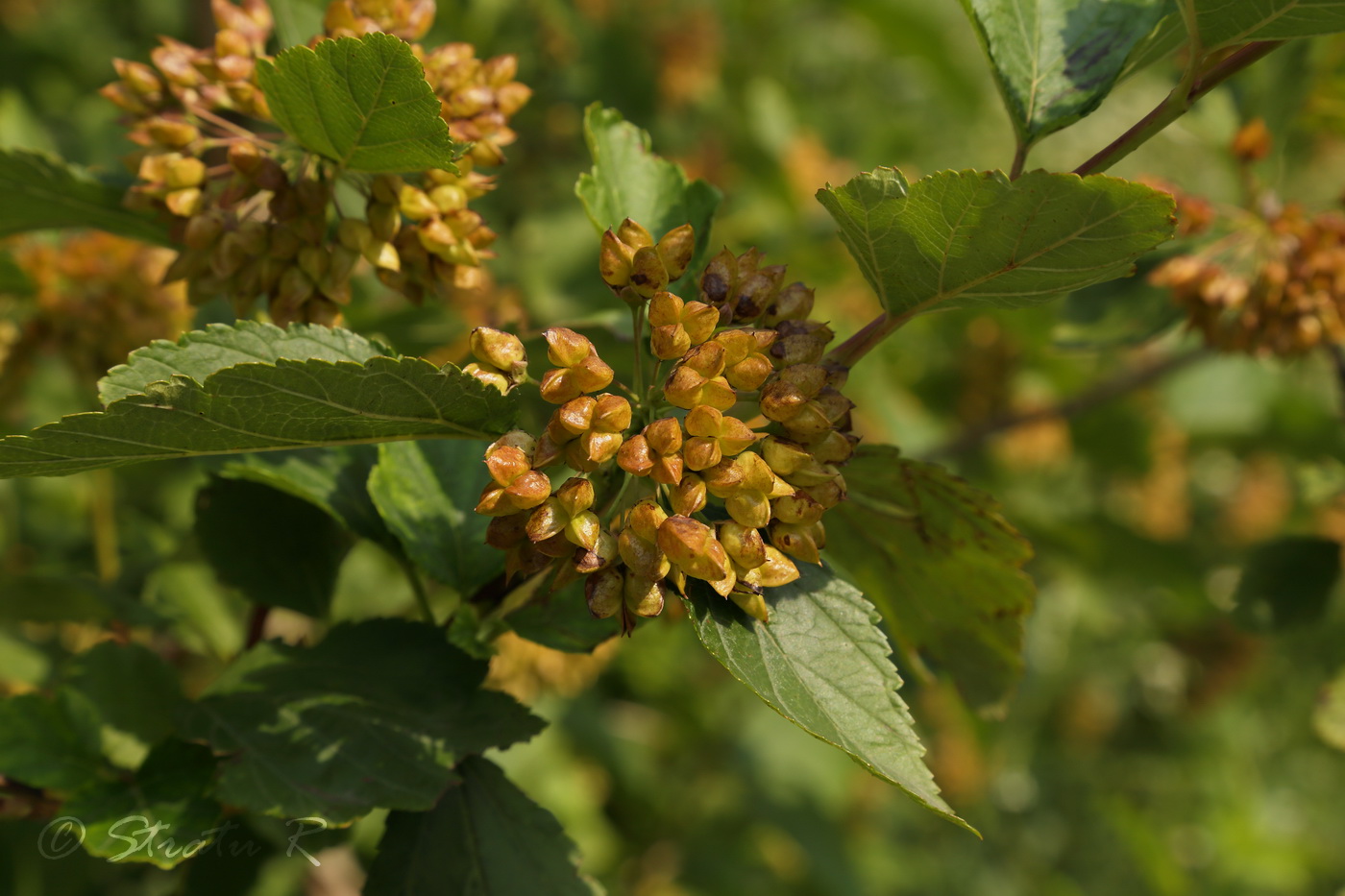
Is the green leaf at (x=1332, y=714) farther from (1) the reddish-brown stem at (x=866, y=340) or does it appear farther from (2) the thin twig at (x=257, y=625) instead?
(2) the thin twig at (x=257, y=625)

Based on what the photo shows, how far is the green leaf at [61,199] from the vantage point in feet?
4.64

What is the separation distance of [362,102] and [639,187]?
1.40 feet

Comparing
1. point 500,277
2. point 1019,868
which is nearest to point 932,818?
point 1019,868

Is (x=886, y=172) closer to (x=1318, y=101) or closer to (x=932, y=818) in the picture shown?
(x=1318, y=101)

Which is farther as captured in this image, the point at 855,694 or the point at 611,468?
the point at 611,468

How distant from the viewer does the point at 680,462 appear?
1.03 m

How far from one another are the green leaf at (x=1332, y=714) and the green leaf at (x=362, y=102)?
1984mm

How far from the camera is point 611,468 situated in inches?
45.4

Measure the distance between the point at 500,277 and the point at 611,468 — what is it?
2.52 metres

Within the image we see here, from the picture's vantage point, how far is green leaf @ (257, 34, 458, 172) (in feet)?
3.52

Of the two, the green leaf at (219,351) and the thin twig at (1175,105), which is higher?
the thin twig at (1175,105)

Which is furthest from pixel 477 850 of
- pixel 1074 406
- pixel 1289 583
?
pixel 1074 406

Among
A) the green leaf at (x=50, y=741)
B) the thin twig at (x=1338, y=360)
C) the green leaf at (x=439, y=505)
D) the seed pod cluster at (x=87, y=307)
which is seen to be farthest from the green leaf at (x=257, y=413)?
the thin twig at (x=1338, y=360)

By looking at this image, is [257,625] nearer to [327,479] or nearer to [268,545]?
[268,545]
